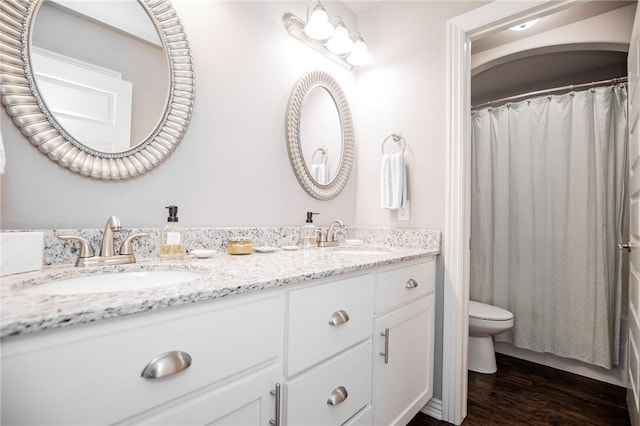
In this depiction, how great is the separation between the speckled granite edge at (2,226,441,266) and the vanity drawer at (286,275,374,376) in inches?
22.4

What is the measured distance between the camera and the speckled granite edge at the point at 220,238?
0.96 metres

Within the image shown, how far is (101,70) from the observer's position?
107cm

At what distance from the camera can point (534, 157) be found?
94.2 inches

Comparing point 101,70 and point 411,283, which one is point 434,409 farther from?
point 101,70

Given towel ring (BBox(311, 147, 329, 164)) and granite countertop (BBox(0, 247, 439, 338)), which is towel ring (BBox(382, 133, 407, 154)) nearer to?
towel ring (BBox(311, 147, 329, 164))

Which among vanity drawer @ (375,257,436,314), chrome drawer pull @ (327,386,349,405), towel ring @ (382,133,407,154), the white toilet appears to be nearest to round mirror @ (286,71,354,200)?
towel ring @ (382,133,407,154)

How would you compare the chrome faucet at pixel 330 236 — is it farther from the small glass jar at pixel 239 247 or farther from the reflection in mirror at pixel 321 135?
the small glass jar at pixel 239 247

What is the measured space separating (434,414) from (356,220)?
116 cm

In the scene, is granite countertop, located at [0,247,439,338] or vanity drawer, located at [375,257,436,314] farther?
vanity drawer, located at [375,257,436,314]

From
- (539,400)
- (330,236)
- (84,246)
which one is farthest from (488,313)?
(84,246)

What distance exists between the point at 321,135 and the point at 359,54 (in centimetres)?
54

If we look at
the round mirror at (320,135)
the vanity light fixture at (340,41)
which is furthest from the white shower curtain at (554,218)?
the vanity light fixture at (340,41)

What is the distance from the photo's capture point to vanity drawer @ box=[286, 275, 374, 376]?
91 cm

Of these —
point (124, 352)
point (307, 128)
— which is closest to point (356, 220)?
point (307, 128)
